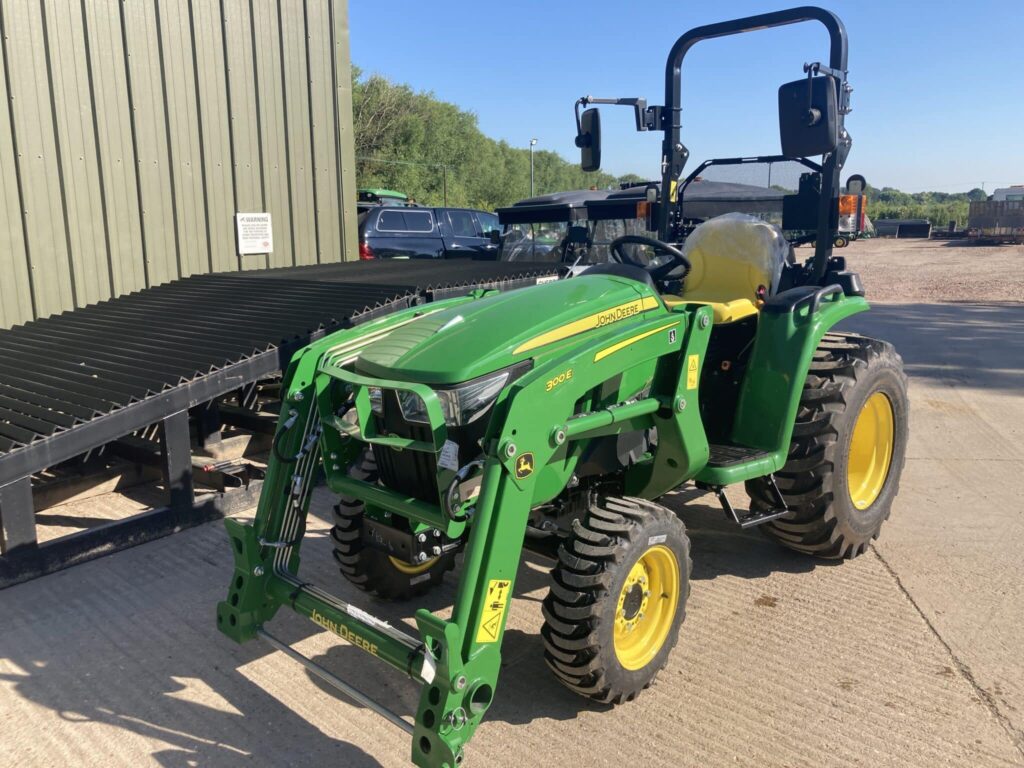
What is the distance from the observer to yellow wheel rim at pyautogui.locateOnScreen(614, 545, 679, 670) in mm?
2861

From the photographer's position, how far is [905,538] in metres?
4.28

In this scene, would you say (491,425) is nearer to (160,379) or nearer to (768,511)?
(768,511)

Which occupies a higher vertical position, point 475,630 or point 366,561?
point 475,630

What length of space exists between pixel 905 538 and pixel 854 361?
1119 mm

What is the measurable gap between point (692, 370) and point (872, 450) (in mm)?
1682

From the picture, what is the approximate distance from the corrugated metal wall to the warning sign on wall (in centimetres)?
7

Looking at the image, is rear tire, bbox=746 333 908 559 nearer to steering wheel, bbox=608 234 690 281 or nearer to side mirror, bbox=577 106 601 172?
steering wheel, bbox=608 234 690 281

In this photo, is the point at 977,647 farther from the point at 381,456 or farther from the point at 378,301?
the point at 378,301

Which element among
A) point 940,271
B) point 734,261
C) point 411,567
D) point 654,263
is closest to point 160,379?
point 411,567

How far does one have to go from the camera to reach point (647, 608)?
298 centimetres

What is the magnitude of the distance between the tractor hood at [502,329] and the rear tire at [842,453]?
38.8 inches

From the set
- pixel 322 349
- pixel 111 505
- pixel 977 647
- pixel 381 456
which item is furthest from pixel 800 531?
pixel 111 505

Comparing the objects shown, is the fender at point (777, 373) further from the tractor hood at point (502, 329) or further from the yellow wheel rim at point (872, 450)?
the yellow wheel rim at point (872, 450)

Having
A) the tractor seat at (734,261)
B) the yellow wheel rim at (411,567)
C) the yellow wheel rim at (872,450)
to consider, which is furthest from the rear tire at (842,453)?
the yellow wheel rim at (411,567)
